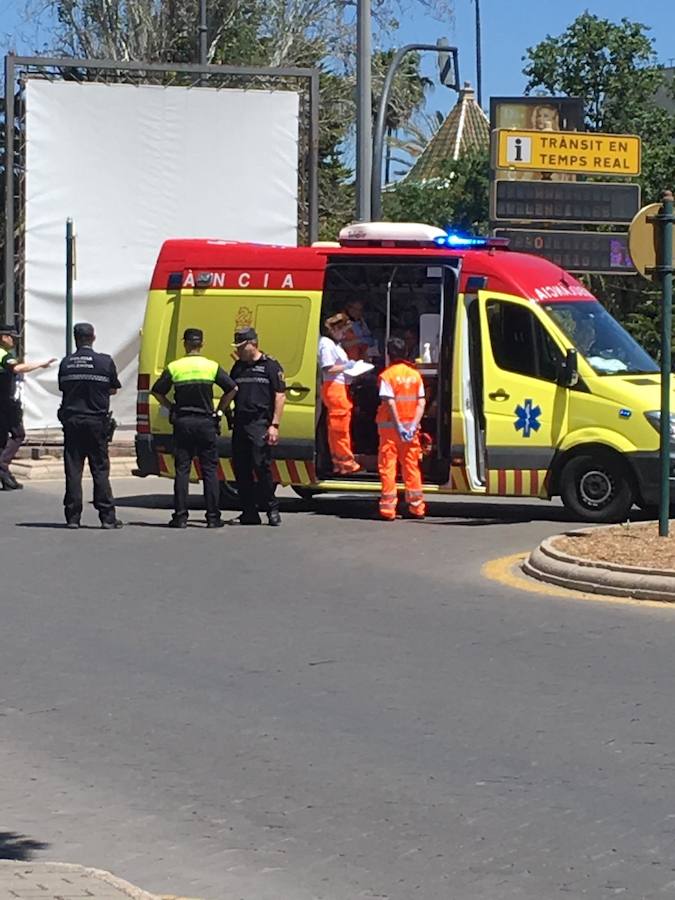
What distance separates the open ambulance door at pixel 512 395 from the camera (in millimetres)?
16016

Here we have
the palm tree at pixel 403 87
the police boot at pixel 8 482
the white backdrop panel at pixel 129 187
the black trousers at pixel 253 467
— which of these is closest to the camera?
the black trousers at pixel 253 467

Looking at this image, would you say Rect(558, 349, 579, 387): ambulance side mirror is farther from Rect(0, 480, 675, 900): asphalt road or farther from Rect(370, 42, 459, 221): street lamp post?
Rect(370, 42, 459, 221): street lamp post

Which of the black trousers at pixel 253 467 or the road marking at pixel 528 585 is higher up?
the black trousers at pixel 253 467

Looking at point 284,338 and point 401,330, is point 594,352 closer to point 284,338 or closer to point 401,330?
point 401,330

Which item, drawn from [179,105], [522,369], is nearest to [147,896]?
[522,369]

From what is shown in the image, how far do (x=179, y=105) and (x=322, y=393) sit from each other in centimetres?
871

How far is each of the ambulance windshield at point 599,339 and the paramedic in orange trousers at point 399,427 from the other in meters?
1.38

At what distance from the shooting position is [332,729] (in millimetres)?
7883

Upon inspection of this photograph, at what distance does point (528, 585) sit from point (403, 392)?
158 inches

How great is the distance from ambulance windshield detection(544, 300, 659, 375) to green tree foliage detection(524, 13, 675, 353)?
19.1 m

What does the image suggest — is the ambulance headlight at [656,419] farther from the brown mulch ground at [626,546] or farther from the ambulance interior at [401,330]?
the ambulance interior at [401,330]

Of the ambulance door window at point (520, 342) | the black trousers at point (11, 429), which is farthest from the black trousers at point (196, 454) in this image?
the black trousers at point (11, 429)

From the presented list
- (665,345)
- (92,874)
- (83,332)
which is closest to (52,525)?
(83,332)

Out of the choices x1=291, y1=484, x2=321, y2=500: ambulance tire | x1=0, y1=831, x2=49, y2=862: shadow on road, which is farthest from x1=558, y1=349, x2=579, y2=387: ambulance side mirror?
x1=0, y1=831, x2=49, y2=862: shadow on road
